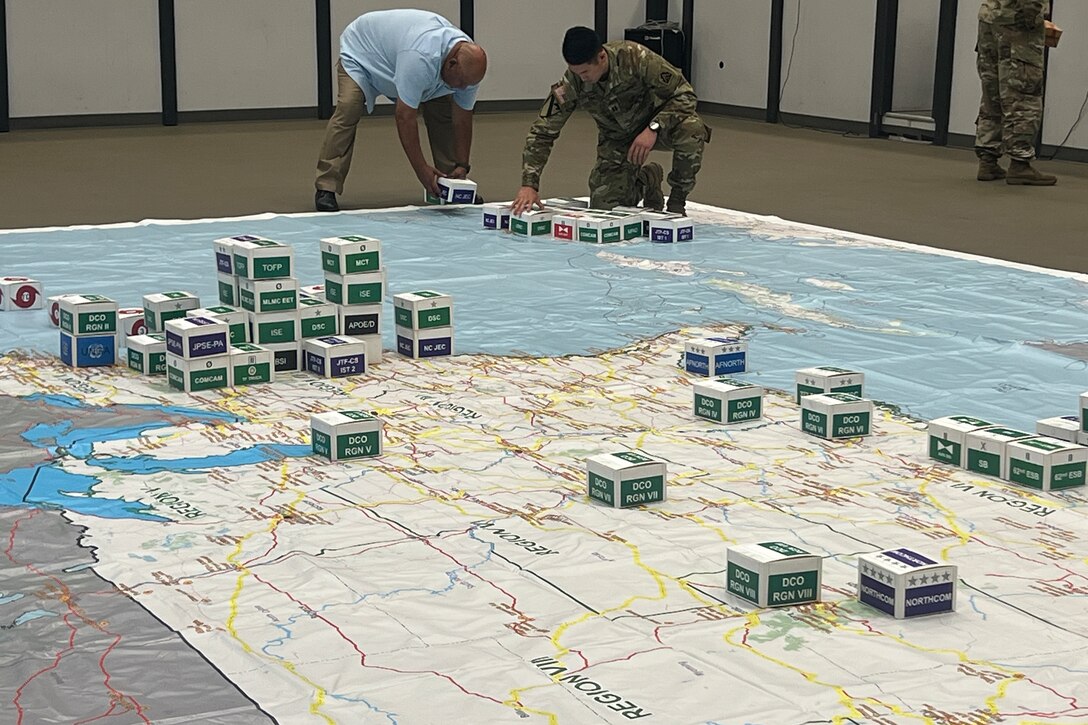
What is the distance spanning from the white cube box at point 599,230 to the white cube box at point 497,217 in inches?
16.6

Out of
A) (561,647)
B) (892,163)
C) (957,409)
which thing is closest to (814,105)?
(892,163)

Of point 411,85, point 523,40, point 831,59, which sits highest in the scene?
point 523,40

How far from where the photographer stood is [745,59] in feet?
42.5

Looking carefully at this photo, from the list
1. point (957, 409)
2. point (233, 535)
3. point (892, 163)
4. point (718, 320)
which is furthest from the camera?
point (892, 163)

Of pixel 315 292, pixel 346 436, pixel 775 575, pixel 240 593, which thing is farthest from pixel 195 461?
pixel 775 575

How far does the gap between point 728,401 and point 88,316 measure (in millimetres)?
1875

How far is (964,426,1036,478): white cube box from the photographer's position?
3520 mm

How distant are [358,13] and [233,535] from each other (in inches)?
401

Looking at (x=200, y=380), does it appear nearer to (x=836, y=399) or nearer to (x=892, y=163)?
(x=836, y=399)

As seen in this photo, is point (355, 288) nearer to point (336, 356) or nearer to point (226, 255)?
point (336, 356)

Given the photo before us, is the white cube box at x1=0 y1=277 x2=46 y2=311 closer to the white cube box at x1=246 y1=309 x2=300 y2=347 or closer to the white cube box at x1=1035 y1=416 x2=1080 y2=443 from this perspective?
the white cube box at x1=246 y1=309 x2=300 y2=347

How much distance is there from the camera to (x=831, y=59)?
12047mm

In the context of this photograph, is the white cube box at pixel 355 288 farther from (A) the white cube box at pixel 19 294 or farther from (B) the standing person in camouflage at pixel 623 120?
(B) the standing person in camouflage at pixel 623 120

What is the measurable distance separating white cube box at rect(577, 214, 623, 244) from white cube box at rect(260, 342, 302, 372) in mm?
2500
